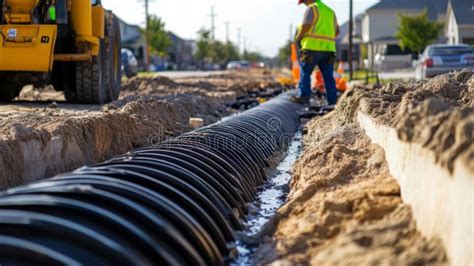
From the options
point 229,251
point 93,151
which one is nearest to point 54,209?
point 229,251

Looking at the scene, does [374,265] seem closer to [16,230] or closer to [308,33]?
[16,230]

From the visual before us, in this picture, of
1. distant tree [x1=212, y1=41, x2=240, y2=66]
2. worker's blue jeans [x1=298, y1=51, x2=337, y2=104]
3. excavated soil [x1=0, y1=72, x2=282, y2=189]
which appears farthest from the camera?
distant tree [x1=212, y1=41, x2=240, y2=66]

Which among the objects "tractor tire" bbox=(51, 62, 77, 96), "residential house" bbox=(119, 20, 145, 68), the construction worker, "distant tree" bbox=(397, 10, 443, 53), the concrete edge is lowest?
the concrete edge

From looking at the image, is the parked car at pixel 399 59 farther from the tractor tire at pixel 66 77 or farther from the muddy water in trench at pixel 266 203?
the muddy water in trench at pixel 266 203

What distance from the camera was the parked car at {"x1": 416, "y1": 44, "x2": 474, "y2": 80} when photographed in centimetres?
1684

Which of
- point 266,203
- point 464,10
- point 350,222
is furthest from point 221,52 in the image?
point 350,222

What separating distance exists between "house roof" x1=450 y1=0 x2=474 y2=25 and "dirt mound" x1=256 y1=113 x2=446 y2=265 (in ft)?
37.2

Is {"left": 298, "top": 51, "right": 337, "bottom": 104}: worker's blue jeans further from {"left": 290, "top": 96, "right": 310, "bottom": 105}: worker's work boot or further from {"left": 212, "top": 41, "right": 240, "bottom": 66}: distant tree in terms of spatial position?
{"left": 212, "top": 41, "right": 240, "bottom": 66}: distant tree

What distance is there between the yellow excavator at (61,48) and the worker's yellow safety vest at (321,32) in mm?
3446

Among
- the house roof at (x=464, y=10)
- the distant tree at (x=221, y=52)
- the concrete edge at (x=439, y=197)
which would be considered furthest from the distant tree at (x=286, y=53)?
the concrete edge at (x=439, y=197)

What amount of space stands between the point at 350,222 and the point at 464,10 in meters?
14.6

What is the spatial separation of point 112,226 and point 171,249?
32 cm

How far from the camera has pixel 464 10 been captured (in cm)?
1669

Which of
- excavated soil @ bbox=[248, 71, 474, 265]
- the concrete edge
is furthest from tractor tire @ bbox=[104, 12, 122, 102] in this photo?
the concrete edge
